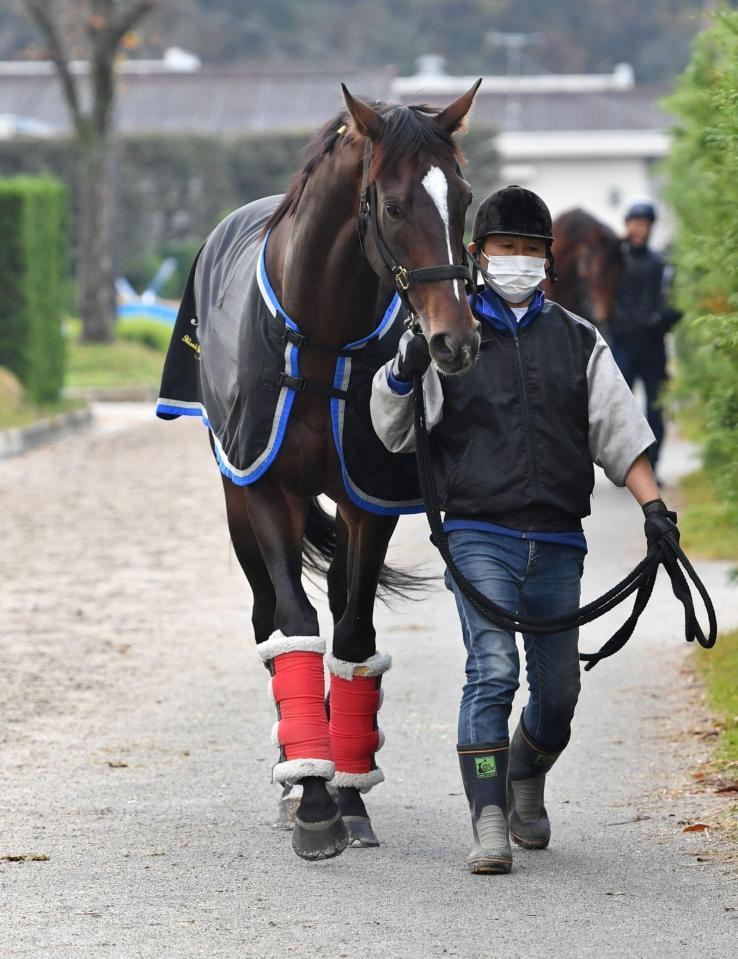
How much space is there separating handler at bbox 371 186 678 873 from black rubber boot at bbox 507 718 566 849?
0.33 feet

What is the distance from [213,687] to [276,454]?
8.84 ft

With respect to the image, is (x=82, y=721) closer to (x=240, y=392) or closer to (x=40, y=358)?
(x=240, y=392)

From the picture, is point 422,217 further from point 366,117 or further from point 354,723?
point 354,723

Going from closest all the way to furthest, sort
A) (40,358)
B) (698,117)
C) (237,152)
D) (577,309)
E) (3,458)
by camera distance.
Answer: (698,117) → (577,309) → (3,458) → (40,358) → (237,152)

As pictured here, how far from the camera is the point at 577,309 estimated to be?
42.3ft

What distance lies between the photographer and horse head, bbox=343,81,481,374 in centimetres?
460

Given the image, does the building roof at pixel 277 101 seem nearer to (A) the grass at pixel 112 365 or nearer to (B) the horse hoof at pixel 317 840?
(A) the grass at pixel 112 365

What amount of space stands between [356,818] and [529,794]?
53cm

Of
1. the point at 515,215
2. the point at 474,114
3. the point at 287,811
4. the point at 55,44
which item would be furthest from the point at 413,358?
the point at 474,114

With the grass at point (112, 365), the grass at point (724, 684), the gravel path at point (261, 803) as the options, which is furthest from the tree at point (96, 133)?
the grass at point (724, 684)

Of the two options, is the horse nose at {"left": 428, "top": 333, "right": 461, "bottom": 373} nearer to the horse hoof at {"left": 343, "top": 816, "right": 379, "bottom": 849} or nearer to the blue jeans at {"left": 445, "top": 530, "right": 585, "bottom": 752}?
the blue jeans at {"left": 445, "top": 530, "right": 585, "bottom": 752}

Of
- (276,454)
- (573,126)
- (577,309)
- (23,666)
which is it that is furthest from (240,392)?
(573,126)

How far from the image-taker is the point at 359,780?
5.55 meters

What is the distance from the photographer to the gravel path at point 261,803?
444cm
